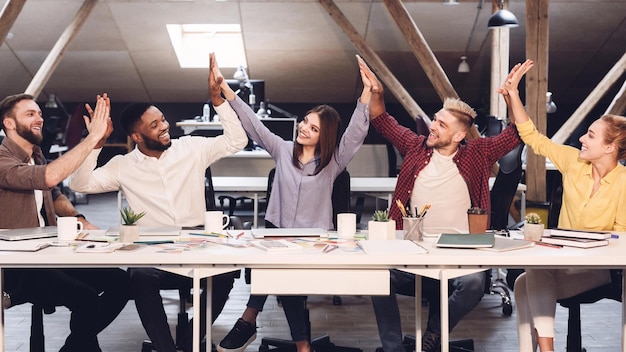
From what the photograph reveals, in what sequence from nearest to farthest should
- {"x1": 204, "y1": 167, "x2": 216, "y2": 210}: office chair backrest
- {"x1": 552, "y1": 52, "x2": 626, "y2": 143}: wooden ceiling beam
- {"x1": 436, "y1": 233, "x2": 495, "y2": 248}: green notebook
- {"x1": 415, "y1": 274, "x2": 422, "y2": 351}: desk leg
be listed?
{"x1": 436, "y1": 233, "x2": 495, "y2": 248}: green notebook, {"x1": 415, "y1": 274, "x2": 422, "y2": 351}: desk leg, {"x1": 204, "y1": 167, "x2": 216, "y2": 210}: office chair backrest, {"x1": 552, "y1": 52, "x2": 626, "y2": 143}: wooden ceiling beam

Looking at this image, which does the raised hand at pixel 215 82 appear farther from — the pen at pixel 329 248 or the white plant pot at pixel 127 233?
the pen at pixel 329 248

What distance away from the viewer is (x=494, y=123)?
25.3 feet

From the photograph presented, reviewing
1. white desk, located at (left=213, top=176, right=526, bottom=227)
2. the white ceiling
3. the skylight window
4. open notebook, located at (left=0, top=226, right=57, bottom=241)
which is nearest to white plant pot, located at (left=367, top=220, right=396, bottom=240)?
open notebook, located at (left=0, top=226, right=57, bottom=241)

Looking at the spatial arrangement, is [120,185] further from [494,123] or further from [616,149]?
[494,123]

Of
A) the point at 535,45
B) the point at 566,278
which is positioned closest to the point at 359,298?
the point at 566,278

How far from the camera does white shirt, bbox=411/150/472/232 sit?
132 inches

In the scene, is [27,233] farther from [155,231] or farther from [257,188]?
[257,188]

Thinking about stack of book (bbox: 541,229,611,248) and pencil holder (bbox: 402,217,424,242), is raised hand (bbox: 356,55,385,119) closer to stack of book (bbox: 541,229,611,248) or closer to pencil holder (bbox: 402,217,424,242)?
pencil holder (bbox: 402,217,424,242)

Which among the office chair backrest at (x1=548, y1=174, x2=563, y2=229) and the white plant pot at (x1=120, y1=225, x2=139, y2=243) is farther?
the office chair backrest at (x1=548, y1=174, x2=563, y2=229)

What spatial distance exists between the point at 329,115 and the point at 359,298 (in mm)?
1657

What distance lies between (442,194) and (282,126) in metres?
4.09

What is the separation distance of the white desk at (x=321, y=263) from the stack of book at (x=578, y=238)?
16 centimetres

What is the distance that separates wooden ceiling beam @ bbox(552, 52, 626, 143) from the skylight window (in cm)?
473

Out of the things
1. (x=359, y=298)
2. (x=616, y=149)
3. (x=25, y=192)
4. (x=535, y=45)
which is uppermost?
(x=535, y=45)
